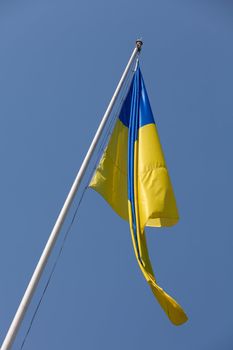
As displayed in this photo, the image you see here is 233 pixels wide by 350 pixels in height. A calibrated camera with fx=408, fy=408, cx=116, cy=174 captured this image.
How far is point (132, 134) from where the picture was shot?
7984mm

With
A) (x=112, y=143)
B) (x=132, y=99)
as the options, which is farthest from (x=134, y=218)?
(x=132, y=99)

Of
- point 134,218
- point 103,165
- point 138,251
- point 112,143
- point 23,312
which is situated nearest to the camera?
point 23,312

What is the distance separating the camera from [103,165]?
24.0 ft

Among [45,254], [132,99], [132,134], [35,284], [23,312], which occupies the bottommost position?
[23,312]

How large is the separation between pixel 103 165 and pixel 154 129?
53.3 inches

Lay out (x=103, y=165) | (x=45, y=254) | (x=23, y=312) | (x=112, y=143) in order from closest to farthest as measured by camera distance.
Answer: (x=23, y=312) < (x=45, y=254) < (x=103, y=165) < (x=112, y=143)

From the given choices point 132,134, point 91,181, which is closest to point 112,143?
point 132,134

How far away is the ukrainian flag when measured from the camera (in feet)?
20.0

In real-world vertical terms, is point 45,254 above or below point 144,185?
below

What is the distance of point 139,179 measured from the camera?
23.1ft

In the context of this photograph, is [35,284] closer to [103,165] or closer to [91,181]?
[91,181]

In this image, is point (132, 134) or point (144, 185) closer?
point (144, 185)

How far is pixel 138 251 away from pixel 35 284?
1.72 meters

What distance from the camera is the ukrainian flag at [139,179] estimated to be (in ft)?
20.0
